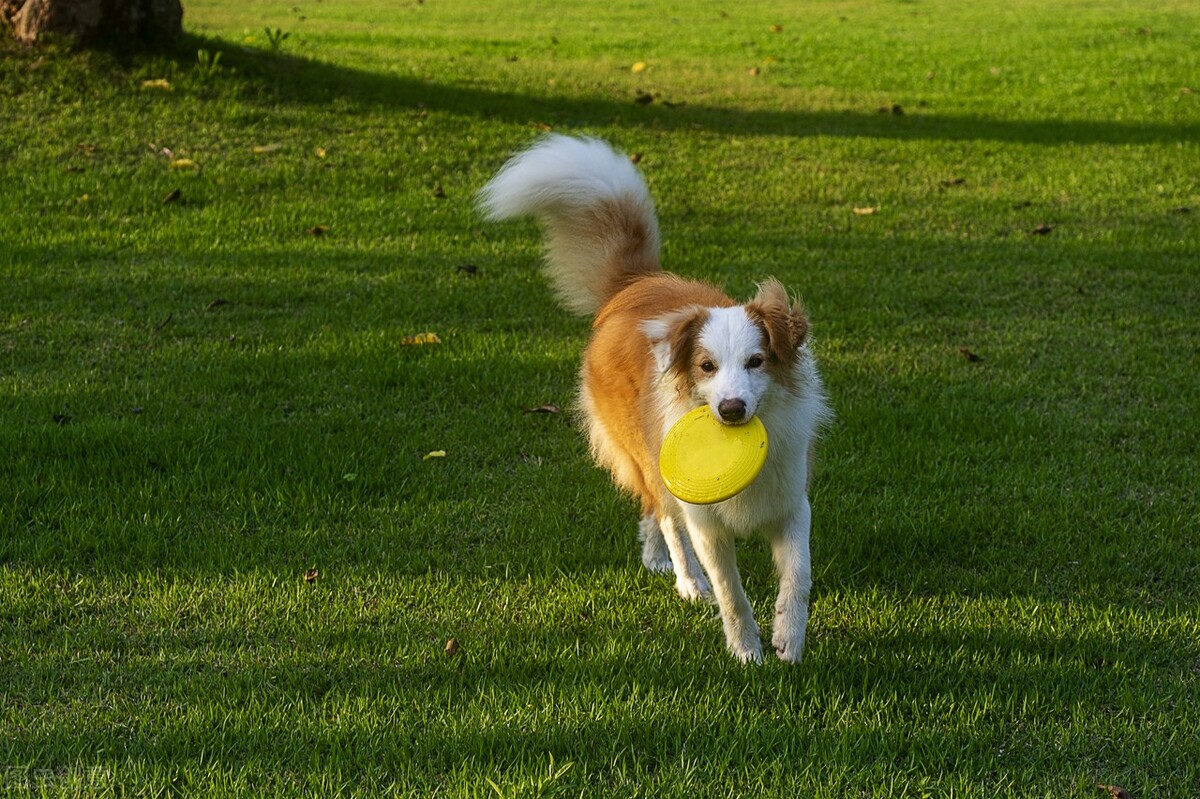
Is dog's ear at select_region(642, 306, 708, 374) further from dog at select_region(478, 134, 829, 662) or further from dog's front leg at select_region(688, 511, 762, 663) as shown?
dog's front leg at select_region(688, 511, 762, 663)

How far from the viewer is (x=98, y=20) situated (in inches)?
441

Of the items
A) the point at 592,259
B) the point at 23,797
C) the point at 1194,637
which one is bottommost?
the point at 23,797

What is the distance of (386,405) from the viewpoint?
6.20 meters

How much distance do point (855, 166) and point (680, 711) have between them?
819 centimetres

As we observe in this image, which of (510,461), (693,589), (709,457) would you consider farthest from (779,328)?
(510,461)

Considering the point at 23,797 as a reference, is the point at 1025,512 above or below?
above

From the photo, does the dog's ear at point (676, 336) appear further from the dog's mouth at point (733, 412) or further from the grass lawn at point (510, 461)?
the grass lawn at point (510, 461)

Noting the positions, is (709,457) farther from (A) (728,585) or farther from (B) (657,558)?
(B) (657,558)

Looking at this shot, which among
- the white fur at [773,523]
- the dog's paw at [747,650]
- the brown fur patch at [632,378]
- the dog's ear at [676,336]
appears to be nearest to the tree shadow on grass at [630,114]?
the brown fur patch at [632,378]

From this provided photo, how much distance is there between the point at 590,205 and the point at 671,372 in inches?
54.3

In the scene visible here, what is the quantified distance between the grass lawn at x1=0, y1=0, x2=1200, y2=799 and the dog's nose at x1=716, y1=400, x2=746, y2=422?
812mm

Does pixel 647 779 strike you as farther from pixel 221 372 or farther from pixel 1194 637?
pixel 221 372

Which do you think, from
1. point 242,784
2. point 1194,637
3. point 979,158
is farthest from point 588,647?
point 979,158

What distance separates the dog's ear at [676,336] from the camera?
13.3 feet
